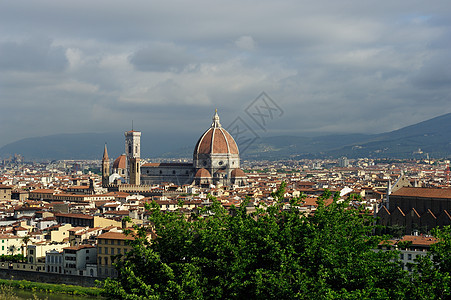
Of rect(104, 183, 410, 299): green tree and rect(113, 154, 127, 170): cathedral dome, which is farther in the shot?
rect(113, 154, 127, 170): cathedral dome

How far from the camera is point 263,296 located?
13.9 m


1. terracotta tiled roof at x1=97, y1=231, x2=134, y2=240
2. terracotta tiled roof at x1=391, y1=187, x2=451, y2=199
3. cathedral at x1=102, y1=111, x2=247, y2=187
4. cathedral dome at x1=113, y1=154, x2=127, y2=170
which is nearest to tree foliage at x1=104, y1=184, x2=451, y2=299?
terracotta tiled roof at x1=97, y1=231, x2=134, y2=240

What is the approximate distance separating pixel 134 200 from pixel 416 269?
150 feet

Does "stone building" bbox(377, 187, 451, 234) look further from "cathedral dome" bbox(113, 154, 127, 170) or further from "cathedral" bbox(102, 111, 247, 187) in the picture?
"cathedral dome" bbox(113, 154, 127, 170)

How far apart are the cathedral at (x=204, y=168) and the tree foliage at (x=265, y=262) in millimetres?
65445

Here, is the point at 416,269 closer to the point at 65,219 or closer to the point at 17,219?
the point at 65,219

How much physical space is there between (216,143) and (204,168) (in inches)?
143

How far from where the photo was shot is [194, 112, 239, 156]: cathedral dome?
285ft

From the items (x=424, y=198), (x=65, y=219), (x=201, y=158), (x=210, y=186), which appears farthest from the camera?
(x=201, y=158)

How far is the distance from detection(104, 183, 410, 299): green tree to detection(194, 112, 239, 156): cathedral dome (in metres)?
70.5

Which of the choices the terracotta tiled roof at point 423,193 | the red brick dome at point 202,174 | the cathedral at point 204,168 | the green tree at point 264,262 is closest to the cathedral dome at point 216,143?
the cathedral at point 204,168

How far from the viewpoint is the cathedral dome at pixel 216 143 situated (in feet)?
285

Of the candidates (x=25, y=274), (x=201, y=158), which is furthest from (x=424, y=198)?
(x=201, y=158)

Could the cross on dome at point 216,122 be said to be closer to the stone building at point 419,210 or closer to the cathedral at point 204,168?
the cathedral at point 204,168
